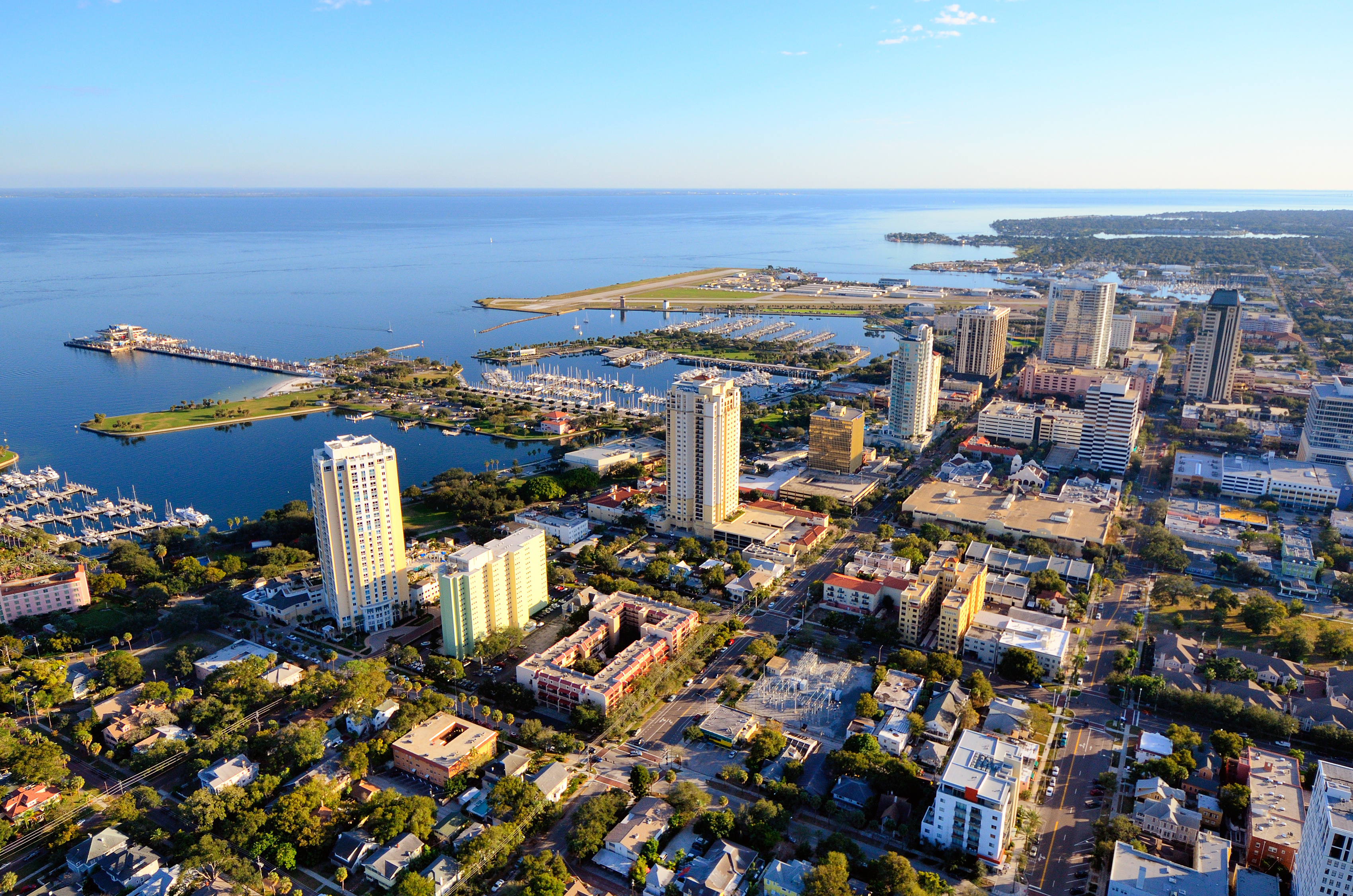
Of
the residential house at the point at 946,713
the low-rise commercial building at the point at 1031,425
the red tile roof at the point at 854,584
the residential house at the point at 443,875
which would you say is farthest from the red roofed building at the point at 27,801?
the low-rise commercial building at the point at 1031,425

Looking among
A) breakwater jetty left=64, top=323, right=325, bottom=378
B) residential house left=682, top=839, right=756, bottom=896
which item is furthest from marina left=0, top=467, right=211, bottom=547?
residential house left=682, top=839, right=756, bottom=896

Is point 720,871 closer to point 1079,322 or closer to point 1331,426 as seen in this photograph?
point 1331,426

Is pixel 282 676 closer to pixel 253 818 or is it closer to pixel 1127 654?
pixel 253 818

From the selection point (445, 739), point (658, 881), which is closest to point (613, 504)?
point (445, 739)

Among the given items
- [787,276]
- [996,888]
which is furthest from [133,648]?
[787,276]

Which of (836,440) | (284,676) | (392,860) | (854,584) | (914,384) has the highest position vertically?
(914,384)

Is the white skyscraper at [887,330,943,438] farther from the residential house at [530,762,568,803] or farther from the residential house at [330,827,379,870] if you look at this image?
the residential house at [330,827,379,870]
